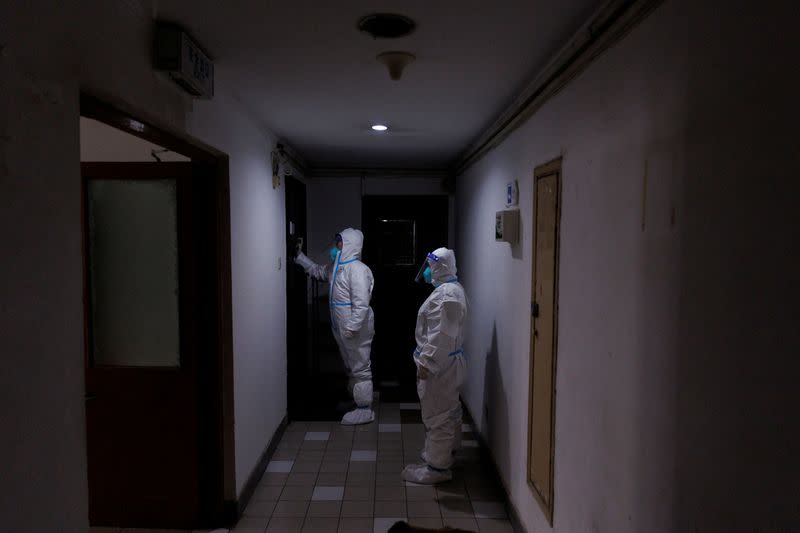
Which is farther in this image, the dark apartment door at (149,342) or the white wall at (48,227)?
the dark apartment door at (149,342)

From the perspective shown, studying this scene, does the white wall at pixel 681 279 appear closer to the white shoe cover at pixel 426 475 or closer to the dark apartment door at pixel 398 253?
the white shoe cover at pixel 426 475

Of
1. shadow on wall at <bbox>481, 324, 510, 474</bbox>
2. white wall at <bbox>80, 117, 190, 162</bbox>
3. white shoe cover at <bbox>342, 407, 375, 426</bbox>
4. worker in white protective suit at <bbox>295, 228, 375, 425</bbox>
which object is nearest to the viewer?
white wall at <bbox>80, 117, 190, 162</bbox>

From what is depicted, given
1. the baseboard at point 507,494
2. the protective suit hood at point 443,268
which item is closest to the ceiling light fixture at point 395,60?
the protective suit hood at point 443,268

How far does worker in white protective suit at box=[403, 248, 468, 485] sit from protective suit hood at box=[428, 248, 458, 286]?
0.35ft

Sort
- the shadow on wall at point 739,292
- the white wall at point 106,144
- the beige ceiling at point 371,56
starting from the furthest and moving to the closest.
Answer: the white wall at point 106,144
the beige ceiling at point 371,56
the shadow on wall at point 739,292

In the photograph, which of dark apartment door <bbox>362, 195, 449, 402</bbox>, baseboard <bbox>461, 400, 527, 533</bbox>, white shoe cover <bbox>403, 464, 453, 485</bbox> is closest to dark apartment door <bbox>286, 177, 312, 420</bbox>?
dark apartment door <bbox>362, 195, 449, 402</bbox>

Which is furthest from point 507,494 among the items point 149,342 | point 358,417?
point 149,342

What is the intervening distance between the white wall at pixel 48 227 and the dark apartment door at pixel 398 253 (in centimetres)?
397

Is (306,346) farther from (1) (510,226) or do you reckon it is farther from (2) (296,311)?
(1) (510,226)

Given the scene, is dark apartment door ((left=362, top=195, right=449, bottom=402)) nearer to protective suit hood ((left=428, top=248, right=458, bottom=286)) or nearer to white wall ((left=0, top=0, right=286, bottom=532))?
protective suit hood ((left=428, top=248, right=458, bottom=286))

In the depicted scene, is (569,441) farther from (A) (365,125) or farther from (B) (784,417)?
(A) (365,125)

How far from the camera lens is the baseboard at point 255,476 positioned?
2781mm

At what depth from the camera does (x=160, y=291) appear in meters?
2.62

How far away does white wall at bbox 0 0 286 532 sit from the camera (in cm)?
106
